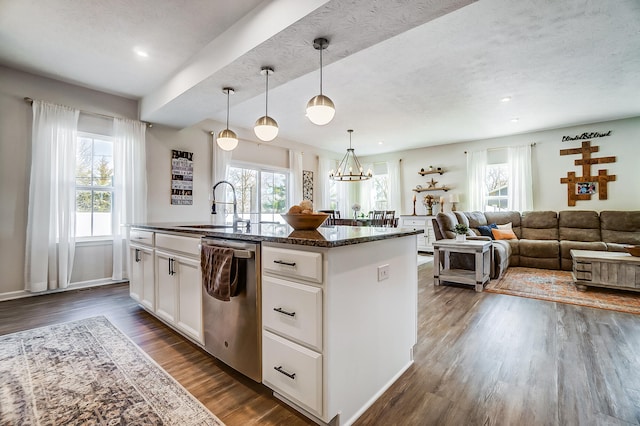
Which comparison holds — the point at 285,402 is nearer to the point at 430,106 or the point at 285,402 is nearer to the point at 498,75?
the point at 498,75

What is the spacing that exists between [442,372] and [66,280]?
456cm

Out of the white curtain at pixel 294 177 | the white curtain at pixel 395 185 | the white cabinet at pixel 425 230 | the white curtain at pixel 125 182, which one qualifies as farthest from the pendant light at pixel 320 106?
the white curtain at pixel 395 185

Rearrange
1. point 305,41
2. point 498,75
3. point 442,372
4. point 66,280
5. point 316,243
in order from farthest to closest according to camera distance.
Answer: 1. point 66,280
2. point 498,75
3. point 305,41
4. point 442,372
5. point 316,243

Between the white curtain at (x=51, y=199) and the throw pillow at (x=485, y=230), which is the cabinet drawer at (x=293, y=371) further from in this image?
the throw pillow at (x=485, y=230)

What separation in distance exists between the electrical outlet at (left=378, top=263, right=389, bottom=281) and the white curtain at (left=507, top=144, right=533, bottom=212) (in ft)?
19.3

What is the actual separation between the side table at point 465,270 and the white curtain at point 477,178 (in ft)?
8.90

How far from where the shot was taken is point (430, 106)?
4.50 metres

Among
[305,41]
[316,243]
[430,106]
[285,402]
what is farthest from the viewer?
[430,106]

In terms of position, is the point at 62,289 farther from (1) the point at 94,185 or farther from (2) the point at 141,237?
(2) the point at 141,237

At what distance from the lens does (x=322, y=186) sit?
7512mm

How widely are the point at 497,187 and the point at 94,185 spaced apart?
25.6 feet

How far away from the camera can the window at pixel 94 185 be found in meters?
3.94

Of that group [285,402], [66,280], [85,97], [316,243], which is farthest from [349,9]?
[66,280]

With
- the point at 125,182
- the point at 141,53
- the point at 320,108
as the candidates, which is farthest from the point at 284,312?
the point at 125,182
